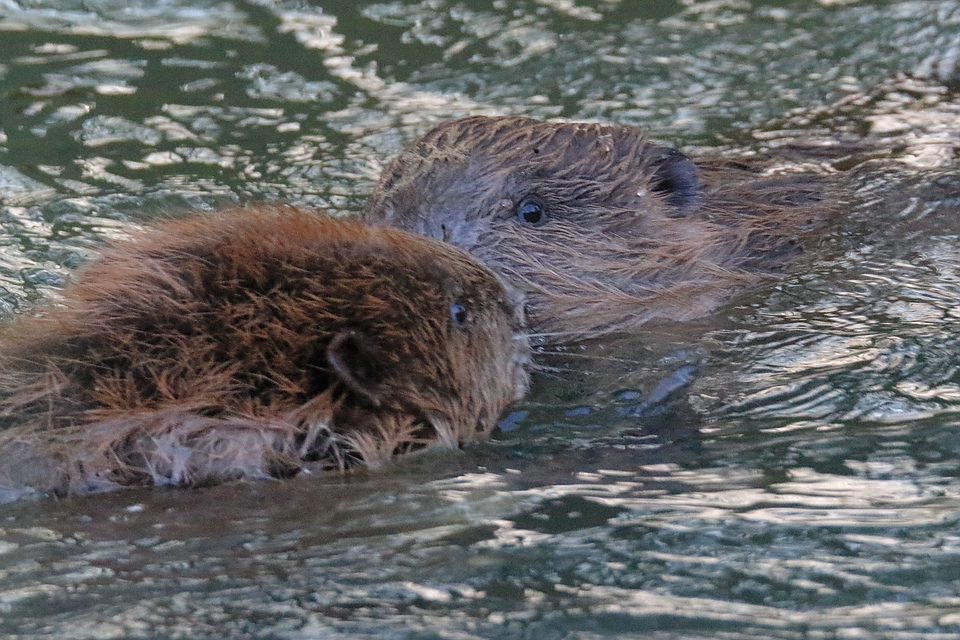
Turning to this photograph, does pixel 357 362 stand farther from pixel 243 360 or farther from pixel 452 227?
pixel 452 227

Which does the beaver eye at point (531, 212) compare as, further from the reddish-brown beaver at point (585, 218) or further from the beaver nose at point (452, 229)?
the beaver nose at point (452, 229)

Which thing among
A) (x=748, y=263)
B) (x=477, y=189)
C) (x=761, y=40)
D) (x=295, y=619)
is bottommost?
(x=295, y=619)

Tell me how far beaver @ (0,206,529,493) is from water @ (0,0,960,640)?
0.09 meters

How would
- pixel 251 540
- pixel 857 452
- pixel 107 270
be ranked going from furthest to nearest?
1. pixel 107 270
2. pixel 857 452
3. pixel 251 540

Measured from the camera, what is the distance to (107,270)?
2.72 metres

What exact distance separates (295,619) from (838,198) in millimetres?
2865

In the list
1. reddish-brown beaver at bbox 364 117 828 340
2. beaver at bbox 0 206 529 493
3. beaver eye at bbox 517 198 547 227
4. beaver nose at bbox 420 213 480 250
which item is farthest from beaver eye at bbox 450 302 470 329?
beaver eye at bbox 517 198 547 227

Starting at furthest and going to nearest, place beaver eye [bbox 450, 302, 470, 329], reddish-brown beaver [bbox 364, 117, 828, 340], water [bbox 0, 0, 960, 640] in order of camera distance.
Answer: reddish-brown beaver [bbox 364, 117, 828, 340] → beaver eye [bbox 450, 302, 470, 329] → water [bbox 0, 0, 960, 640]

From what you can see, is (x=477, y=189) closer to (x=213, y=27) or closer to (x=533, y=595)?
(x=533, y=595)

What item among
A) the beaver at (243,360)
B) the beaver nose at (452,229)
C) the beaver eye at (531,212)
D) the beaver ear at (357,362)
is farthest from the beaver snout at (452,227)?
the beaver ear at (357,362)

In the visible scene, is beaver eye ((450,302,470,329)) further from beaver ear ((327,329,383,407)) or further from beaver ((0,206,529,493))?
beaver ear ((327,329,383,407))

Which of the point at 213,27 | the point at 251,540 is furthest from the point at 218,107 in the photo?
the point at 251,540

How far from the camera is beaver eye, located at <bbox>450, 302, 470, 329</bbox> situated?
2.80 meters

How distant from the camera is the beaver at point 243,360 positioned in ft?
7.97
